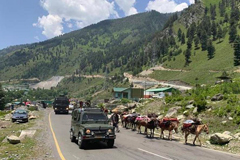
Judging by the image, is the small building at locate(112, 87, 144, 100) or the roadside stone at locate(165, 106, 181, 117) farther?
the small building at locate(112, 87, 144, 100)

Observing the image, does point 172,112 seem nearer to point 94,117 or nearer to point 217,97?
point 217,97

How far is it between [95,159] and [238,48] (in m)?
92.1

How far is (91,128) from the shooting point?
13906 millimetres

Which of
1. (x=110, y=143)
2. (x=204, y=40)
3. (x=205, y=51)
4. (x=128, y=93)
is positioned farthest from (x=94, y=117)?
(x=204, y=40)

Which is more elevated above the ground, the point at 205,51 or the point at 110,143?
the point at 205,51

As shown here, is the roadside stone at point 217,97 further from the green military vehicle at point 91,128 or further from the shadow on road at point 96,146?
the shadow on road at point 96,146

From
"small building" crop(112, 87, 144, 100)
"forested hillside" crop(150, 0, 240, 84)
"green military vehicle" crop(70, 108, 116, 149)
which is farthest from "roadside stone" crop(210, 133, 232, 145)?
"forested hillside" crop(150, 0, 240, 84)

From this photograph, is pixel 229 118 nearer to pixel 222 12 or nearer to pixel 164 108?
pixel 164 108

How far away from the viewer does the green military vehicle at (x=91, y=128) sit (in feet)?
45.5

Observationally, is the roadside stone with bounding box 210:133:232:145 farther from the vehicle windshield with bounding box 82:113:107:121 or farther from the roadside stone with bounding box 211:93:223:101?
the roadside stone with bounding box 211:93:223:101

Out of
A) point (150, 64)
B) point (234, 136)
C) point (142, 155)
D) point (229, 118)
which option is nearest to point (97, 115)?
point (142, 155)

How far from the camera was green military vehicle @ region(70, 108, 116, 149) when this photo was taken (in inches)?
546

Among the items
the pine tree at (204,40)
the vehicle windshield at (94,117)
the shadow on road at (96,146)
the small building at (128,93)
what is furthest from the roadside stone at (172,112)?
the pine tree at (204,40)

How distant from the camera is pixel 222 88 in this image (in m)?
29.6
